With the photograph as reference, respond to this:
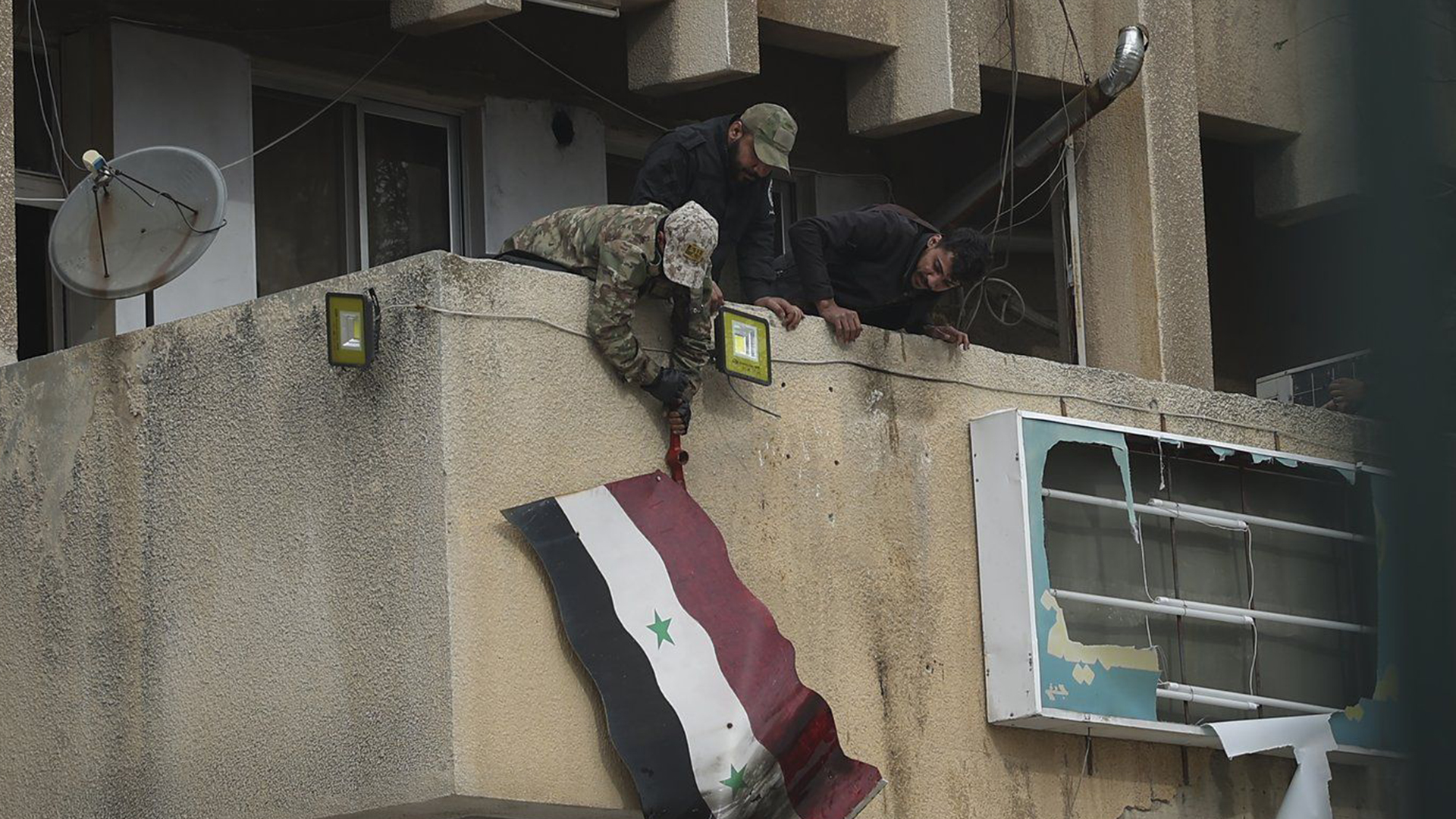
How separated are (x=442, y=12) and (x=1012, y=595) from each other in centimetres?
376

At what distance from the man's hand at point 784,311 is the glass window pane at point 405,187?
3362mm

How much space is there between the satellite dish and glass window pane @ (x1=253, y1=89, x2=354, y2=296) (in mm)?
2654

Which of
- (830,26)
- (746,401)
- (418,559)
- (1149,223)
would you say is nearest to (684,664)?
(418,559)

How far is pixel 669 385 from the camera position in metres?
7.97

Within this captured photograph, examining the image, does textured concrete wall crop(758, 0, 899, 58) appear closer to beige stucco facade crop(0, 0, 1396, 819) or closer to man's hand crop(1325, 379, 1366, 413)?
beige stucco facade crop(0, 0, 1396, 819)

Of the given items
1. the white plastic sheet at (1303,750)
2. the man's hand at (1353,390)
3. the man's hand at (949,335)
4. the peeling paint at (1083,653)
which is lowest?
the white plastic sheet at (1303,750)

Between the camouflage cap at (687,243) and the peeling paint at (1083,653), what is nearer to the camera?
the camouflage cap at (687,243)

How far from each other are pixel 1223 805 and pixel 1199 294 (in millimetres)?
3581

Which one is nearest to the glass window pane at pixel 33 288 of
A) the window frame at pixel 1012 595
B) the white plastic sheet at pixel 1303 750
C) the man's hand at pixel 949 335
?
the man's hand at pixel 949 335

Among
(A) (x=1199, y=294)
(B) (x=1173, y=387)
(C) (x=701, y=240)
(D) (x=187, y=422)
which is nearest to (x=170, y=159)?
(D) (x=187, y=422)

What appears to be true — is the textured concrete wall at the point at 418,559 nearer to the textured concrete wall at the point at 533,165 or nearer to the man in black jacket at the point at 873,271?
the man in black jacket at the point at 873,271

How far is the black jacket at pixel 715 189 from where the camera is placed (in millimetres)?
8594

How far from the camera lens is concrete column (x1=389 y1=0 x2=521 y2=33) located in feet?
31.9

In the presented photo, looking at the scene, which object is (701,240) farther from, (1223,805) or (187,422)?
(1223,805)
